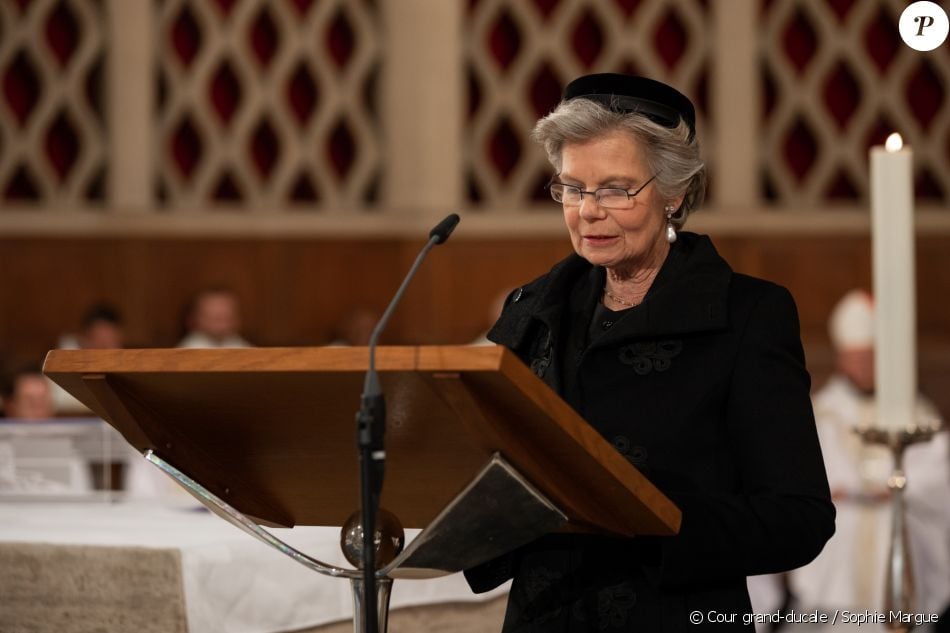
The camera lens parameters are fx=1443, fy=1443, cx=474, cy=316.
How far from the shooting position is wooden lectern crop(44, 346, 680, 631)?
1.58m

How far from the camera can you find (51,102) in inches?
284

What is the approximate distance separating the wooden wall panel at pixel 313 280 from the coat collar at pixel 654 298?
516 centimetres

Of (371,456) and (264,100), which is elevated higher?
(264,100)

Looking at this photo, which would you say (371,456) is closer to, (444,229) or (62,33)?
(444,229)

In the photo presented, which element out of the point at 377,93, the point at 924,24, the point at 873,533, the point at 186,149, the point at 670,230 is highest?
the point at 377,93

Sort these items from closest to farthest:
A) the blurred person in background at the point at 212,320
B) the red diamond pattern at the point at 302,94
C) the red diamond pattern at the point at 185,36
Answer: the blurred person in background at the point at 212,320
the red diamond pattern at the point at 185,36
the red diamond pattern at the point at 302,94

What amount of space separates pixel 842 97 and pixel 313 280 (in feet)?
10.3

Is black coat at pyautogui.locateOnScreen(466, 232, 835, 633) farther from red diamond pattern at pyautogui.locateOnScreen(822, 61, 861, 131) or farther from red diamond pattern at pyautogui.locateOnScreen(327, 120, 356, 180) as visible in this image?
red diamond pattern at pyautogui.locateOnScreen(822, 61, 861, 131)

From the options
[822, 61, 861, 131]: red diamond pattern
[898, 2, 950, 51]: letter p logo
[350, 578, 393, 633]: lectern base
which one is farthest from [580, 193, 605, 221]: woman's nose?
[822, 61, 861, 131]: red diamond pattern

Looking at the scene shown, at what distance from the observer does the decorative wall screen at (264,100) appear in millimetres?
7402

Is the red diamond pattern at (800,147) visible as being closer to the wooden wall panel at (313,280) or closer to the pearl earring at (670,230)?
the wooden wall panel at (313,280)

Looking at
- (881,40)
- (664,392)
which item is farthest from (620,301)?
(881,40)

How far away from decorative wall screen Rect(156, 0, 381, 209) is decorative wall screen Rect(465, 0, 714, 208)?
0.56 meters

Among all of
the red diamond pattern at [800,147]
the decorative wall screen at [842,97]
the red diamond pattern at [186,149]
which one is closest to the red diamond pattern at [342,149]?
the red diamond pattern at [186,149]
